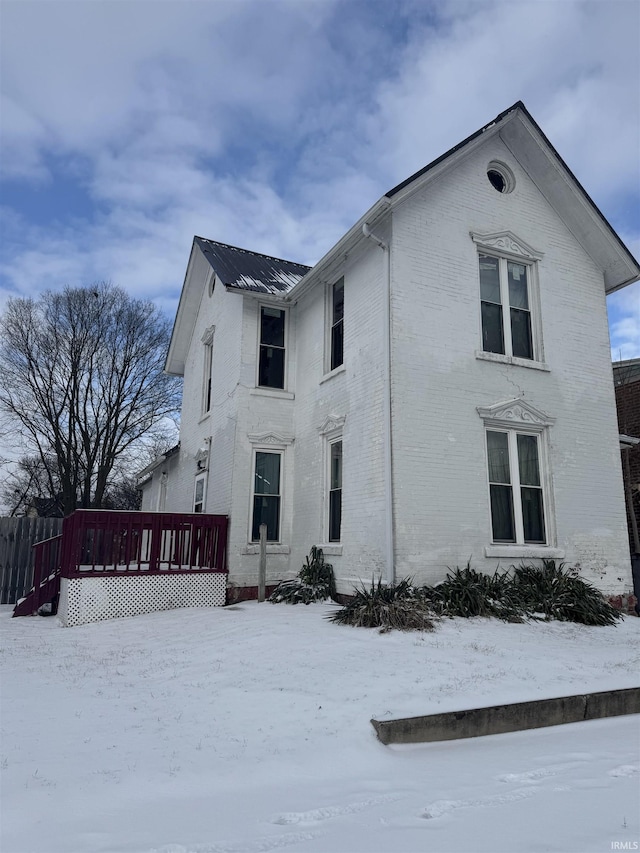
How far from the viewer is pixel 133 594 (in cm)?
1030

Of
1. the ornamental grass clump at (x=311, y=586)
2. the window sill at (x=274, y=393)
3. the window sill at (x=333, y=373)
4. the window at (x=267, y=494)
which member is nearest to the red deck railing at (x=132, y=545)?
the window at (x=267, y=494)

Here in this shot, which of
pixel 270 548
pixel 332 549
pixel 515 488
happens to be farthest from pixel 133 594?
pixel 515 488

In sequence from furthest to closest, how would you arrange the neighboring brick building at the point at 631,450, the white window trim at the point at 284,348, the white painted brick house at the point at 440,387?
1. the neighboring brick building at the point at 631,450
2. the white window trim at the point at 284,348
3. the white painted brick house at the point at 440,387

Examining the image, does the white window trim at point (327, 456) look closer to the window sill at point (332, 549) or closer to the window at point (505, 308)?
the window sill at point (332, 549)

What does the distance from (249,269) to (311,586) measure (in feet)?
23.8

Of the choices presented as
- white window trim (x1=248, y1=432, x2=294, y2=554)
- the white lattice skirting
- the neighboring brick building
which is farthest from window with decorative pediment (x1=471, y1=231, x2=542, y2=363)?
the white lattice skirting

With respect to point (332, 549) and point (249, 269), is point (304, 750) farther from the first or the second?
point (249, 269)

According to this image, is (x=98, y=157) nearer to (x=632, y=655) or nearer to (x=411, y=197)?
(x=411, y=197)

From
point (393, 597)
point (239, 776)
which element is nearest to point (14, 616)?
point (393, 597)

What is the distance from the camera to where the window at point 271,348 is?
12891 millimetres

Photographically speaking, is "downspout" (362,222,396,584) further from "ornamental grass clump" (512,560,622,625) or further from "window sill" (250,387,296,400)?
"window sill" (250,387,296,400)

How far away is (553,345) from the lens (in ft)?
37.3

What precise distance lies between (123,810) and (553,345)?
33.8ft

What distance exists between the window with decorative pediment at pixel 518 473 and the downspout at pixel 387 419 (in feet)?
5.74
